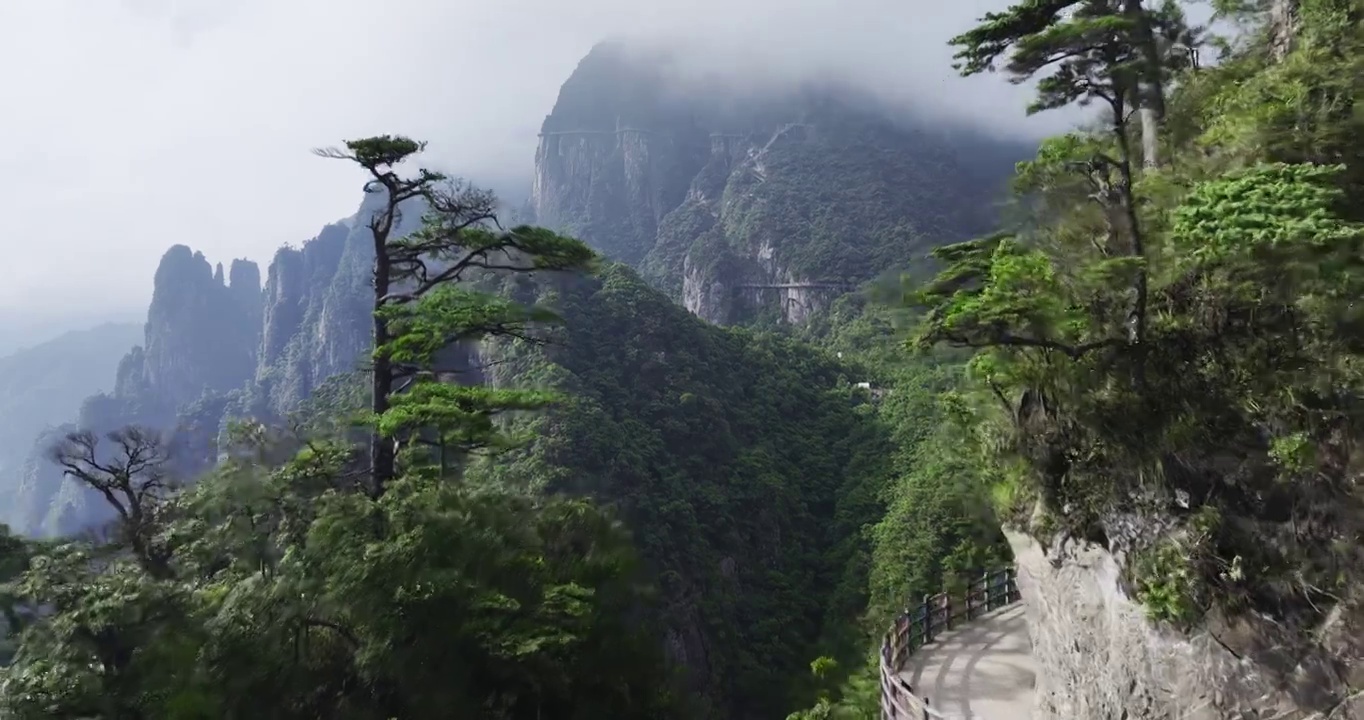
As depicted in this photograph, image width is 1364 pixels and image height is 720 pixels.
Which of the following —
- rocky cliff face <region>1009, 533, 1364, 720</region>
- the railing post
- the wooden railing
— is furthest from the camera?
the railing post

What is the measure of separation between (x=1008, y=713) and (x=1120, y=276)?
495 cm

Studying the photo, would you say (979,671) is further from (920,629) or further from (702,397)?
(702,397)

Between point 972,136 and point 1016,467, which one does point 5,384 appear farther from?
point 1016,467

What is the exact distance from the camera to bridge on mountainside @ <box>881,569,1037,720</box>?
25.7ft

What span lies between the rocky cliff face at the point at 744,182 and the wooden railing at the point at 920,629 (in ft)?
131

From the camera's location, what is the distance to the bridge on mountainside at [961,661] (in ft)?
25.7

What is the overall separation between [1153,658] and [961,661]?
12.3 feet

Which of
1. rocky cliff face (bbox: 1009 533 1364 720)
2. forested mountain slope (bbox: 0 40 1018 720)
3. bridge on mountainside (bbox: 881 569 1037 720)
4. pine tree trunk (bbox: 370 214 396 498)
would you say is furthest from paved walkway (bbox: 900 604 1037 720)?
pine tree trunk (bbox: 370 214 396 498)

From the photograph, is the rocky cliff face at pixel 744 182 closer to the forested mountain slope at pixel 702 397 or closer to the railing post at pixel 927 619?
the forested mountain slope at pixel 702 397

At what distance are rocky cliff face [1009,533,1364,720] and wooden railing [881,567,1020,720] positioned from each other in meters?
→ 1.31

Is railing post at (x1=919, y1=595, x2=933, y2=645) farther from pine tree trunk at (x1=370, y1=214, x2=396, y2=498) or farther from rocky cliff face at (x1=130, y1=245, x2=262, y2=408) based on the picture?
rocky cliff face at (x1=130, y1=245, x2=262, y2=408)

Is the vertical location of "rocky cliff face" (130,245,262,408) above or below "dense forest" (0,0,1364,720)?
above

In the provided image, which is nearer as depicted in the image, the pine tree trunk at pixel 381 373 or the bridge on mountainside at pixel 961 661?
the pine tree trunk at pixel 381 373

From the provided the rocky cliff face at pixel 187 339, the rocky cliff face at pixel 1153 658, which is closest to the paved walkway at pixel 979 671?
the rocky cliff face at pixel 1153 658
